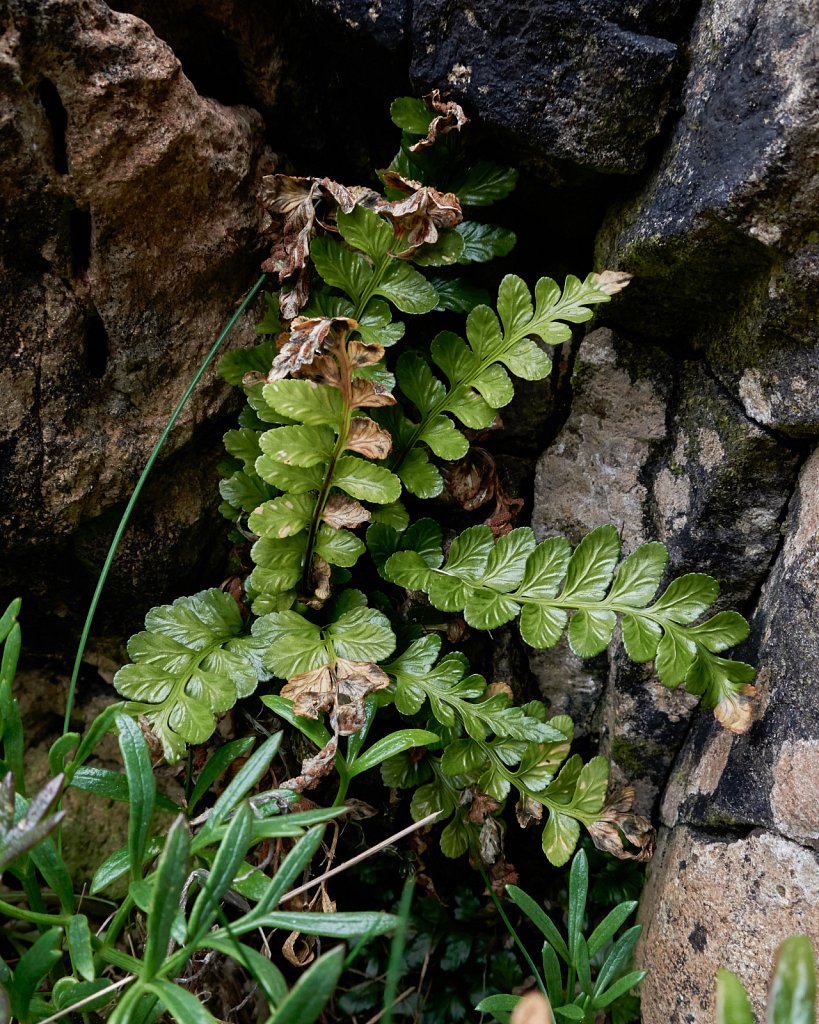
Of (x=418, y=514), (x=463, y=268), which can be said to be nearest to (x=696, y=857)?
(x=418, y=514)

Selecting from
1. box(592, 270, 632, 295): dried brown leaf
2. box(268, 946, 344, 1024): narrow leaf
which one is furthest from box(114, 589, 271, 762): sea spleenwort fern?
box(592, 270, 632, 295): dried brown leaf

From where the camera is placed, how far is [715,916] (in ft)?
4.89

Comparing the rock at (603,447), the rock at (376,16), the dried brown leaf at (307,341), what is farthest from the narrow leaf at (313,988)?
the rock at (376,16)

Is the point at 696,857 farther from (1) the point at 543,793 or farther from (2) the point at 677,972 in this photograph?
(1) the point at 543,793

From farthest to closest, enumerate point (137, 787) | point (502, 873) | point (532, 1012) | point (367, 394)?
point (502, 873) → point (367, 394) → point (137, 787) → point (532, 1012)

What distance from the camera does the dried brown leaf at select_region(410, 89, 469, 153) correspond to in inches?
60.3

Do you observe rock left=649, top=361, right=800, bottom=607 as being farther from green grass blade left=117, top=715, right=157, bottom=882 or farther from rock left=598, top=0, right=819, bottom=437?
green grass blade left=117, top=715, right=157, bottom=882

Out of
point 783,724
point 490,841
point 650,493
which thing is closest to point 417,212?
point 650,493

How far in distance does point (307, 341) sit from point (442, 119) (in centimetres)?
51

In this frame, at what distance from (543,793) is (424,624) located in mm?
422

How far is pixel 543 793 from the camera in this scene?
1672 mm

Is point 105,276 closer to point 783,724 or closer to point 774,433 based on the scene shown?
point 774,433

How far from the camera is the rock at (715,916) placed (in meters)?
1.38

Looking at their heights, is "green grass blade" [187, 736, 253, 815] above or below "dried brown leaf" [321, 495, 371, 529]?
below
